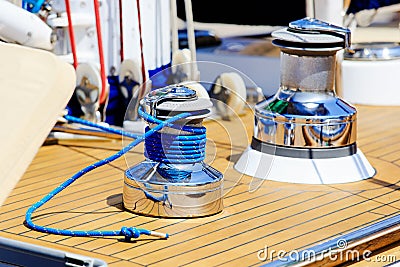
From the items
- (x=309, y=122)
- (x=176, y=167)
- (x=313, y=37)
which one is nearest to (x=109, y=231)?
(x=176, y=167)

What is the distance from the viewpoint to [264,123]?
2840 mm

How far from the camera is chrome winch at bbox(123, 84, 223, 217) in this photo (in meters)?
2.38

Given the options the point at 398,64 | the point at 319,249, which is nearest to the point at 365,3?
the point at 398,64

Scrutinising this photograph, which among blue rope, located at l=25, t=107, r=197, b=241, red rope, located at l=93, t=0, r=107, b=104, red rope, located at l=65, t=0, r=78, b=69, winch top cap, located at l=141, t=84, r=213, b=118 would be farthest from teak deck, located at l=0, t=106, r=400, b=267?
red rope, located at l=65, t=0, r=78, b=69

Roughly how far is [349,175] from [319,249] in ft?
2.19

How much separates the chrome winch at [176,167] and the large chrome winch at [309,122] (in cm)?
41

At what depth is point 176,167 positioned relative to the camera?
2.40 meters

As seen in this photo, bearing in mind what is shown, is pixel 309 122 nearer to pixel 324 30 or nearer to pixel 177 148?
pixel 324 30

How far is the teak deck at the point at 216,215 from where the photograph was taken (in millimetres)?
2195

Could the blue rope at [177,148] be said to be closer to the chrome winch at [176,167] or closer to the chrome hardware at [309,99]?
the chrome winch at [176,167]

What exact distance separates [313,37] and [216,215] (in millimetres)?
683

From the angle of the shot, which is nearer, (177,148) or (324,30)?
(177,148)

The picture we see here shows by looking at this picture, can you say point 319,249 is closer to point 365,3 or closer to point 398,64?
point 398,64

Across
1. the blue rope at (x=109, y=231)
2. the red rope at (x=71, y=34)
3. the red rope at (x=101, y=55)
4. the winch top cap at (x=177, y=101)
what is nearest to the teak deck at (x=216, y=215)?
the blue rope at (x=109, y=231)
